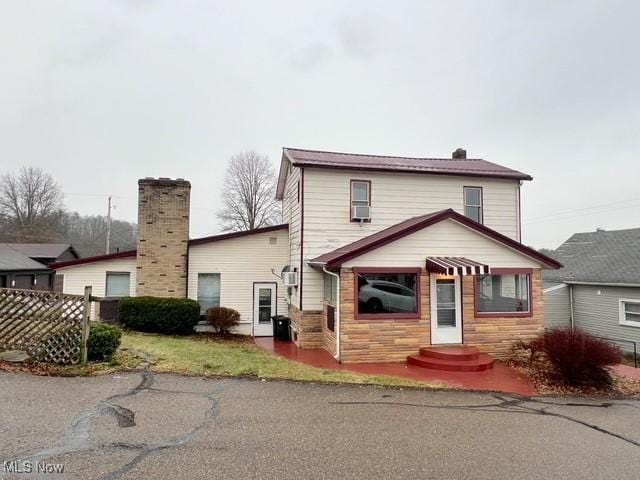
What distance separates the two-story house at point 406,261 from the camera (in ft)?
32.3

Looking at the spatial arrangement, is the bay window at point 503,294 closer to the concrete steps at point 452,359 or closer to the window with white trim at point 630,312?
the concrete steps at point 452,359

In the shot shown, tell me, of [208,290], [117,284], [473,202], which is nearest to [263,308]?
[208,290]

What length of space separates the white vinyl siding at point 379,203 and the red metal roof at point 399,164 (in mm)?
251

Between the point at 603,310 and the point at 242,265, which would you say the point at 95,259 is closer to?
the point at 242,265

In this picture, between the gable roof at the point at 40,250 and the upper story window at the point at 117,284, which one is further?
the gable roof at the point at 40,250

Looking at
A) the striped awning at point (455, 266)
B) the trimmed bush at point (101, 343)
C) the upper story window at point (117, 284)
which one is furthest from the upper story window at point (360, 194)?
the upper story window at point (117, 284)

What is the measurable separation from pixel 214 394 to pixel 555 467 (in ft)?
16.2

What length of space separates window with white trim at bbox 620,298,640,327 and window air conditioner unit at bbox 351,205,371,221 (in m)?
12.8

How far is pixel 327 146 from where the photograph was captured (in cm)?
4453

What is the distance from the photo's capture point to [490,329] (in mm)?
10375

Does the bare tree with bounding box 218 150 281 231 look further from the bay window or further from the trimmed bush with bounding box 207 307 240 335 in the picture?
the bay window

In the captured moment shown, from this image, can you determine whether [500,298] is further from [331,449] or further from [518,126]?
[518,126]

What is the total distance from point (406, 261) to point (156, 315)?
8.36m

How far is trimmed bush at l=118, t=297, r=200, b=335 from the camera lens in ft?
41.1
